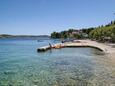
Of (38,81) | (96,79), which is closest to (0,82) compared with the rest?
(38,81)

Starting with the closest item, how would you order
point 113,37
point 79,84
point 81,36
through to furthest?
point 79,84 < point 113,37 < point 81,36

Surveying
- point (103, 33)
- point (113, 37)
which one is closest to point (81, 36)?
point (103, 33)

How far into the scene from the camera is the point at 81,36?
184m

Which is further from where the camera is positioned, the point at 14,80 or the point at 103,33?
the point at 103,33

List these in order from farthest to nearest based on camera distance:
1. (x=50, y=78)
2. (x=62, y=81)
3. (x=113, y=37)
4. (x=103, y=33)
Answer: (x=103, y=33) < (x=113, y=37) < (x=50, y=78) < (x=62, y=81)

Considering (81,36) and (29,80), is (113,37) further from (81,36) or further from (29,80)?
(81,36)

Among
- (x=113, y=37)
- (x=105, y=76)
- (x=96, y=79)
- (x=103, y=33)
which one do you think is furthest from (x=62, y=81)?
(x=103, y=33)

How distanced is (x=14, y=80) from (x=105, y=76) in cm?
795

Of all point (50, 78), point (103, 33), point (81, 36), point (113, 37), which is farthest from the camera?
point (81, 36)

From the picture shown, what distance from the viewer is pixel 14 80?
1906cm

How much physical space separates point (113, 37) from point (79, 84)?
223ft

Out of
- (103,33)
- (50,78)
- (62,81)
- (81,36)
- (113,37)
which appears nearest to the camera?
(62,81)

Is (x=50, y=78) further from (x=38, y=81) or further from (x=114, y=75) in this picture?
(x=114, y=75)

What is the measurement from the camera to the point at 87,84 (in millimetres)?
17266
